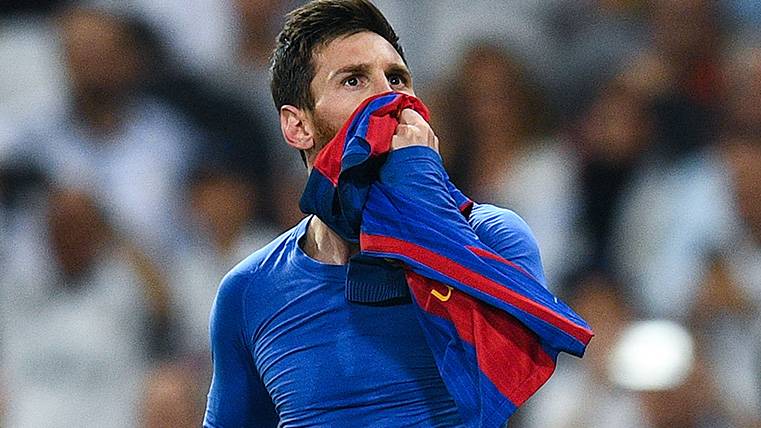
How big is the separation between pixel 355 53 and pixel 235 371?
487mm

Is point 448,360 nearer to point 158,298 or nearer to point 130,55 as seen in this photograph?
point 158,298

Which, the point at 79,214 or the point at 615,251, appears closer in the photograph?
the point at 615,251

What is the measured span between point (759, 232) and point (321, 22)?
2.00 metres

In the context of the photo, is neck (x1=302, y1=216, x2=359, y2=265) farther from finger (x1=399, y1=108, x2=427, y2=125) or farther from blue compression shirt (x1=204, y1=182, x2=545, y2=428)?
finger (x1=399, y1=108, x2=427, y2=125)

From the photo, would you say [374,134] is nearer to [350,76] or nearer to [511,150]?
[350,76]

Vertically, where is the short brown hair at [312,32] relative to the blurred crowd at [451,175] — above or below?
above

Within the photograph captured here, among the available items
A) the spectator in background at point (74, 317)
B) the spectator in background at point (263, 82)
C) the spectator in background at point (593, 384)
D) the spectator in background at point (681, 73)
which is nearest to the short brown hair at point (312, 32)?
the spectator in background at point (593, 384)

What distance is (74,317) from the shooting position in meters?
3.96

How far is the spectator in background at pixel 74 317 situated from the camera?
3875mm

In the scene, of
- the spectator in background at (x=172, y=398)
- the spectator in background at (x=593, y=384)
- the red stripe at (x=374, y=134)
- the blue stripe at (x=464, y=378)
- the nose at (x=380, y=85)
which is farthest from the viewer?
the spectator in background at (x=172, y=398)

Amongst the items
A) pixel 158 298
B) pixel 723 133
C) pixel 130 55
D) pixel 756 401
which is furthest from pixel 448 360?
pixel 130 55

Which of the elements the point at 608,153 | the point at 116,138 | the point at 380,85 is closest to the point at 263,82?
the point at 116,138

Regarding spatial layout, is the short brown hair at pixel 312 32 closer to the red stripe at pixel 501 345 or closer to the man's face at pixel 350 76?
the man's face at pixel 350 76

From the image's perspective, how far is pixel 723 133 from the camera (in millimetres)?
3523
